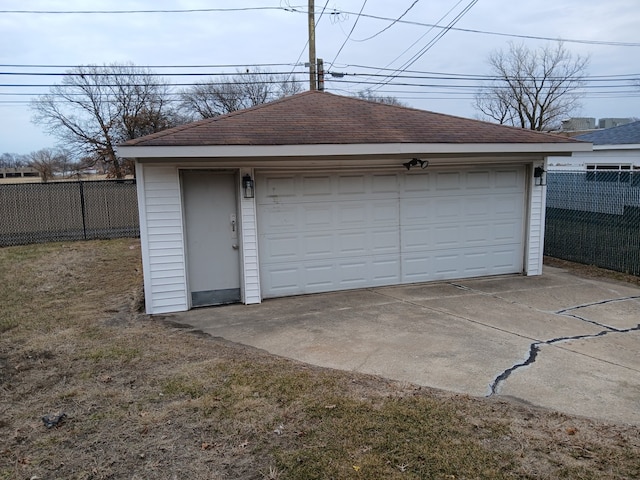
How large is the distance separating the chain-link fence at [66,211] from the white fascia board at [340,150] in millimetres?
10152

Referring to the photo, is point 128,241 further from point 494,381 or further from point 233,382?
point 494,381

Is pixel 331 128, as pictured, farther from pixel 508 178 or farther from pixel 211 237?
pixel 508 178

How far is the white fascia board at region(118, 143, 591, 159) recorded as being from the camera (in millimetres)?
6582

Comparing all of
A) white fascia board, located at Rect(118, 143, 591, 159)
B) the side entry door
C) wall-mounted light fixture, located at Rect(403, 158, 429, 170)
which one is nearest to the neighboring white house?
white fascia board, located at Rect(118, 143, 591, 159)

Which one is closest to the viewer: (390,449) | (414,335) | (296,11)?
(390,449)

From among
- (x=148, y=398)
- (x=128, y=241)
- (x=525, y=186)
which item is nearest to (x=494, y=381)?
(x=148, y=398)

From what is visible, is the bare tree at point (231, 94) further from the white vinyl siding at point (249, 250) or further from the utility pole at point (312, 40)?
the white vinyl siding at point (249, 250)

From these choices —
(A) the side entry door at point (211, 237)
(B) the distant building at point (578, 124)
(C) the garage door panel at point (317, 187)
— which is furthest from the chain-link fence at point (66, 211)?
(B) the distant building at point (578, 124)

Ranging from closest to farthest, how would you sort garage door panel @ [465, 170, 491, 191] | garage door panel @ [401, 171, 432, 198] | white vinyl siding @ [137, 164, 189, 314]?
white vinyl siding @ [137, 164, 189, 314] → garage door panel @ [401, 171, 432, 198] → garage door panel @ [465, 170, 491, 191]

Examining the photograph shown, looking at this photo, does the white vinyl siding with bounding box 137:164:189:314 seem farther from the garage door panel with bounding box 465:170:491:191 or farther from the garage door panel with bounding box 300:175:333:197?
the garage door panel with bounding box 465:170:491:191

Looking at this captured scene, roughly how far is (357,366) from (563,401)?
1854 millimetres

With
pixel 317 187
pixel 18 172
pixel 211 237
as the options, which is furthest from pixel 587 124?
pixel 18 172

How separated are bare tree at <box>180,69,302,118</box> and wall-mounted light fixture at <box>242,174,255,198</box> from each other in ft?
104

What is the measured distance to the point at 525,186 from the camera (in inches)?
360
